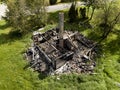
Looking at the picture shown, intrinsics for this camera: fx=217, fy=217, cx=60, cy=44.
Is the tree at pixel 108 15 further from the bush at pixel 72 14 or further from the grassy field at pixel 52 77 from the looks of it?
the bush at pixel 72 14

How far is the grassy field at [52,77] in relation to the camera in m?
22.5

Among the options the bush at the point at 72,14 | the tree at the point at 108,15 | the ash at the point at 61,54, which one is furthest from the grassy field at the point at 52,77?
the bush at the point at 72,14

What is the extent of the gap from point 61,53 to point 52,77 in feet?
11.7

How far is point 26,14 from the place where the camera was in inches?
1211

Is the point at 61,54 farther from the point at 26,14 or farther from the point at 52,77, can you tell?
the point at 26,14

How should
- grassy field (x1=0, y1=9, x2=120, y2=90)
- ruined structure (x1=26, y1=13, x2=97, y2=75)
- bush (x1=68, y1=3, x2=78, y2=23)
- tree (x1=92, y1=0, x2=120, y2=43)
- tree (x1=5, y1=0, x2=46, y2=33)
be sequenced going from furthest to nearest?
bush (x1=68, y1=3, x2=78, y2=23)
tree (x1=5, y1=0, x2=46, y2=33)
tree (x1=92, y1=0, x2=120, y2=43)
ruined structure (x1=26, y1=13, x2=97, y2=75)
grassy field (x1=0, y1=9, x2=120, y2=90)

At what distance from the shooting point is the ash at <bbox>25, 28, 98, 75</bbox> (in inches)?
955

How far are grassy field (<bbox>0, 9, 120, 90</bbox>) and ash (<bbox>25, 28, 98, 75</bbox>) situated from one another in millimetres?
855

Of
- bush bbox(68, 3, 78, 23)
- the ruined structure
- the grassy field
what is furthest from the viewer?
bush bbox(68, 3, 78, 23)

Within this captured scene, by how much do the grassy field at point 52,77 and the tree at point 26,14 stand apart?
2862 millimetres

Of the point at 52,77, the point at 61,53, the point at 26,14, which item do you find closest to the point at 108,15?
the point at 61,53

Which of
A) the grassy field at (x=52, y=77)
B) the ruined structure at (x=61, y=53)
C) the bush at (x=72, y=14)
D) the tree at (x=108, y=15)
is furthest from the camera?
the bush at (x=72, y=14)

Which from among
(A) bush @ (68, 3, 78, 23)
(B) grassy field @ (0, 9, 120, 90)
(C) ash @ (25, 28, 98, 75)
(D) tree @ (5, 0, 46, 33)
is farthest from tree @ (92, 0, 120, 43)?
(D) tree @ (5, 0, 46, 33)

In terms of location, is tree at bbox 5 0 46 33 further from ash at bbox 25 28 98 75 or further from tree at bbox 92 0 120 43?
tree at bbox 92 0 120 43
